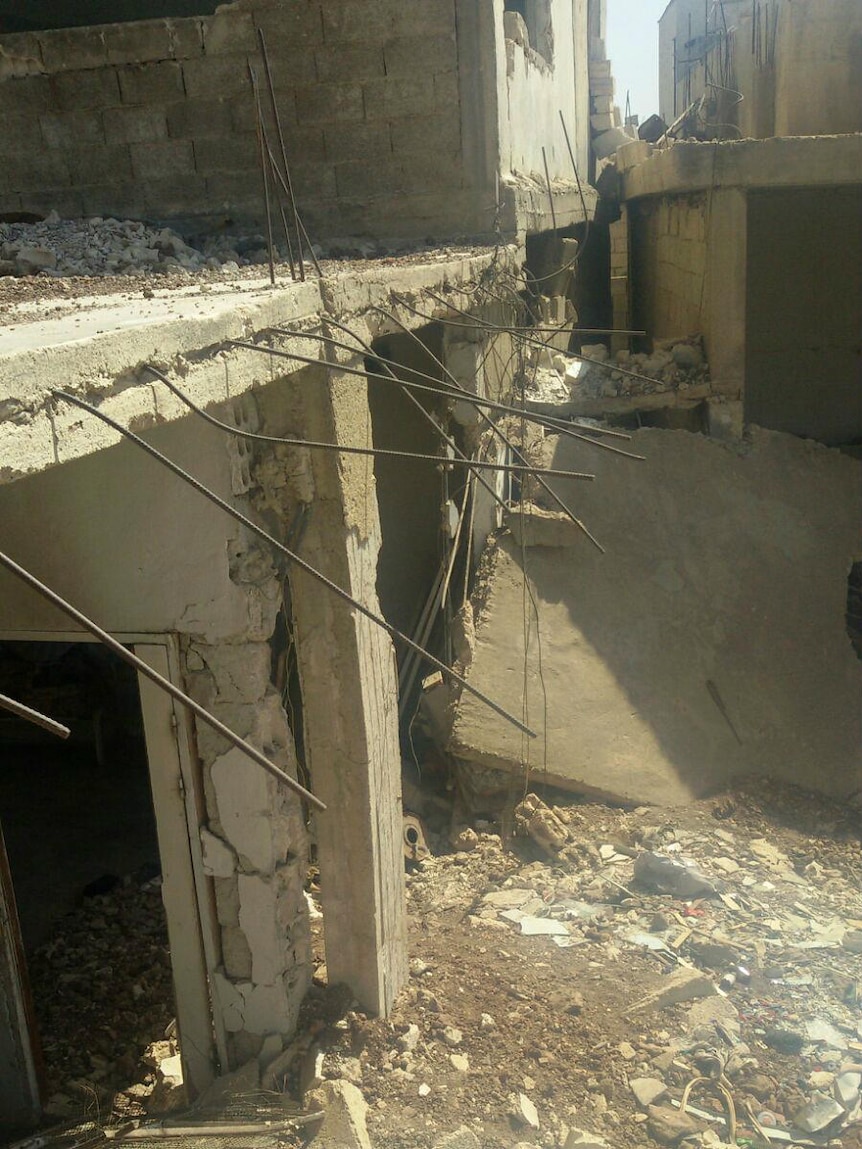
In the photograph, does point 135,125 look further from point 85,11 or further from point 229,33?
point 85,11

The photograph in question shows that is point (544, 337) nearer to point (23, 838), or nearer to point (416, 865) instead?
point (416, 865)

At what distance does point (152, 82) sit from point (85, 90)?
19.3 inches

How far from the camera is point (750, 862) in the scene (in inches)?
228

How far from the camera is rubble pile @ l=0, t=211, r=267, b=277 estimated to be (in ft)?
→ 16.7

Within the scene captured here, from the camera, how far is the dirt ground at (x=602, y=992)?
4.17 meters

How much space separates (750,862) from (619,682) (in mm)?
1403

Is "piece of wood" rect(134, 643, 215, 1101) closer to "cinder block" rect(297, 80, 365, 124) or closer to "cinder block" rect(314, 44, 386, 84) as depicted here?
"cinder block" rect(297, 80, 365, 124)

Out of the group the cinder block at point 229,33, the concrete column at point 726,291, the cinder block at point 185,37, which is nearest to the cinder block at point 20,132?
the cinder block at point 185,37

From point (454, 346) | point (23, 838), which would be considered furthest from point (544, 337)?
point (23, 838)

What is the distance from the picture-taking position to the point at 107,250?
5.72 metres

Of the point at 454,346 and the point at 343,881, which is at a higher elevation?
the point at 454,346

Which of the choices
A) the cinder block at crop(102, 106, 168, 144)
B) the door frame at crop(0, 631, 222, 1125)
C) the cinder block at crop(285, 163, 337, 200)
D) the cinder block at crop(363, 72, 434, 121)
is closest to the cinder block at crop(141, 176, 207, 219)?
the cinder block at crop(102, 106, 168, 144)

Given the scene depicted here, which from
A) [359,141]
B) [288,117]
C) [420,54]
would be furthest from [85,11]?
[420,54]

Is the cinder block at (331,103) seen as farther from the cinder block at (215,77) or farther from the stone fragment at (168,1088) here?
the stone fragment at (168,1088)
